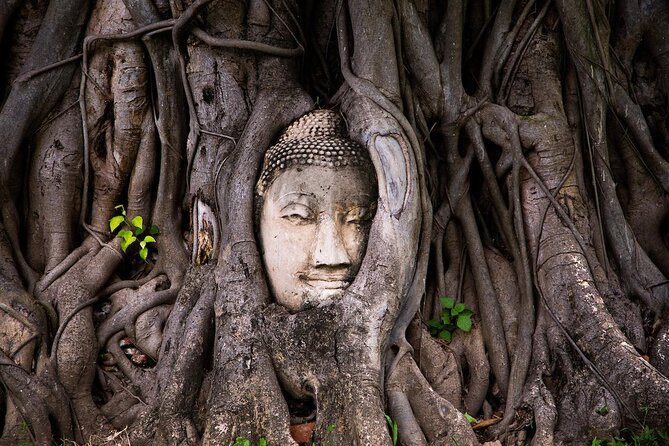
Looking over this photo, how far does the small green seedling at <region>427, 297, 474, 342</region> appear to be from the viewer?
3979 mm

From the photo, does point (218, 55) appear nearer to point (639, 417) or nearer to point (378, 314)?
point (378, 314)

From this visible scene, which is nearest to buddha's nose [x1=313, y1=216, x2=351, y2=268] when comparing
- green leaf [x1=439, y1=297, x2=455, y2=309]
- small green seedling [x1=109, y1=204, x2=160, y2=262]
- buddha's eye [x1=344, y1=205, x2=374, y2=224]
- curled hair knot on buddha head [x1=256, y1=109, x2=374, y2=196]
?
buddha's eye [x1=344, y1=205, x2=374, y2=224]

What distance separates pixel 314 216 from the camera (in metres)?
3.55

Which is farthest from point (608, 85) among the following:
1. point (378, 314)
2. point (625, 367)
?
point (378, 314)

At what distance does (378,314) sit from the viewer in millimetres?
3365

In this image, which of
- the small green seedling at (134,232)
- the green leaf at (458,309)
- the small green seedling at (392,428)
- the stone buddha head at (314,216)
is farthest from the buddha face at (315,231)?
the small green seedling at (134,232)

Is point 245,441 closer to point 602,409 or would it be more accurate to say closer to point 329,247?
point 329,247

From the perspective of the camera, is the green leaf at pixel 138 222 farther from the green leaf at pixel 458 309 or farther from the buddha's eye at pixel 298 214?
the green leaf at pixel 458 309

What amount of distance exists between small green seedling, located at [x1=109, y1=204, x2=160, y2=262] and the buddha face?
37.8 inches

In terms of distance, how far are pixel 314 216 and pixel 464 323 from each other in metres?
1.08

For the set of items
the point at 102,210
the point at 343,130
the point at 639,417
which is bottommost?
the point at 639,417

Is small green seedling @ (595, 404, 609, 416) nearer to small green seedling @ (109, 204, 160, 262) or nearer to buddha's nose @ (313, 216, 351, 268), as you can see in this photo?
buddha's nose @ (313, 216, 351, 268)

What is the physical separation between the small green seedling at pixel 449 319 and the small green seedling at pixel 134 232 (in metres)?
1.71

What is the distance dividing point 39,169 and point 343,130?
1.90m
